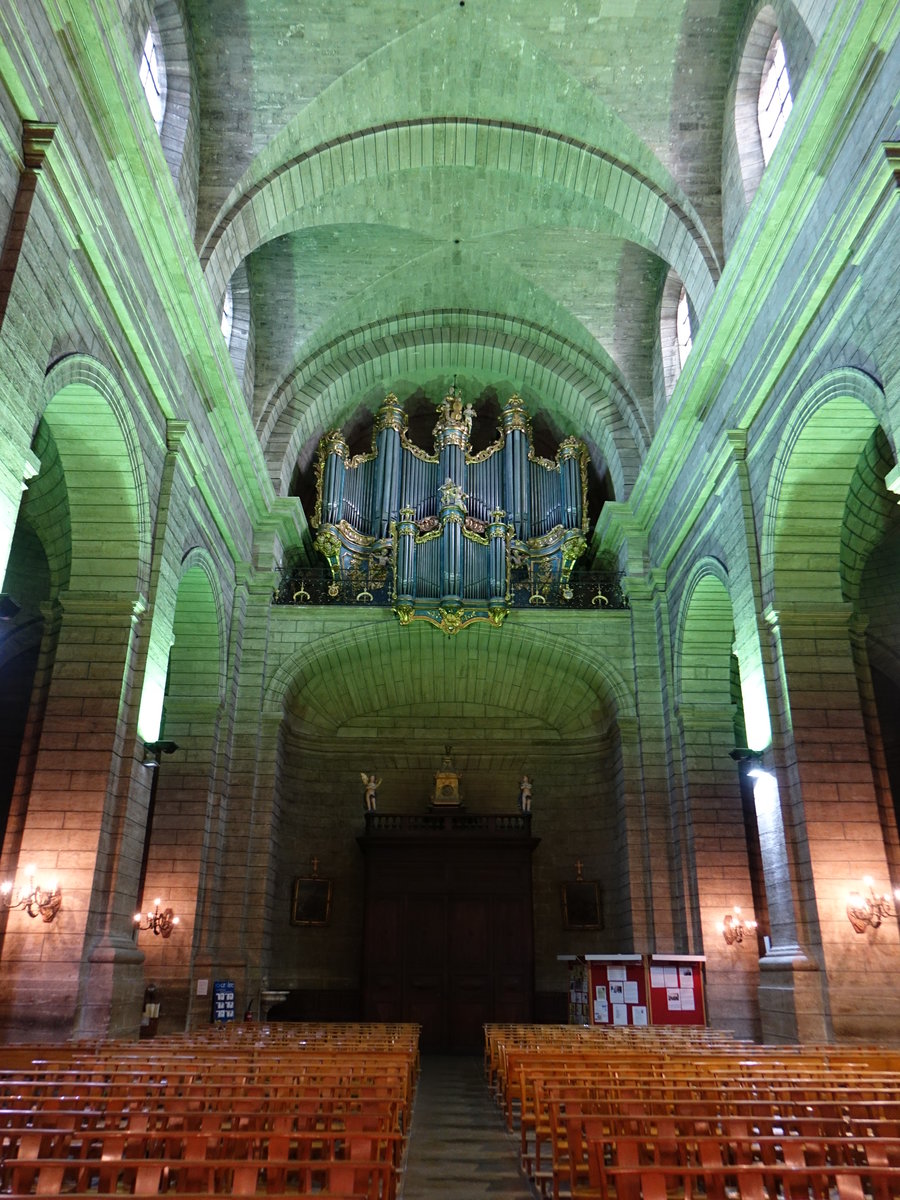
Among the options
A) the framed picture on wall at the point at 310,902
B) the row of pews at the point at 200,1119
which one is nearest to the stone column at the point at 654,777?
the framed picture on wall at the point at 310,902

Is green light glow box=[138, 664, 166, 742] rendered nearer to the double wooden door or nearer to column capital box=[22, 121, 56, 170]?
column capital box=[22, 121, 56, 170]

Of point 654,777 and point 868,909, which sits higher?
point 654,777

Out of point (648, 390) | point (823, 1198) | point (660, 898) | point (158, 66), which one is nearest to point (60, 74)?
point (158, 66)

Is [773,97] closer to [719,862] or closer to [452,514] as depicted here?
[452,514]

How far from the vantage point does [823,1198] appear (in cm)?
410

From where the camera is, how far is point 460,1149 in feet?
24.3

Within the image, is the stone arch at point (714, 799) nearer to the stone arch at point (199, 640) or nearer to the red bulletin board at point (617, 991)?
the red bulletin board at point (617, 991)

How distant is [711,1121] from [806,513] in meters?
8.39

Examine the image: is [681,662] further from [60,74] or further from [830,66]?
[60,74]

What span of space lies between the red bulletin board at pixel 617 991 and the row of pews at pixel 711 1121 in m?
4.89

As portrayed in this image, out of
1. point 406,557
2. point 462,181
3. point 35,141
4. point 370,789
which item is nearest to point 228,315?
point 462,181

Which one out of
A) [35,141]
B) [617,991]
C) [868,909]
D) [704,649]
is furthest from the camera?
[704,649]

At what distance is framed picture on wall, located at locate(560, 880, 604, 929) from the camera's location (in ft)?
61.2

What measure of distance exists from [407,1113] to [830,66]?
35.5ft
